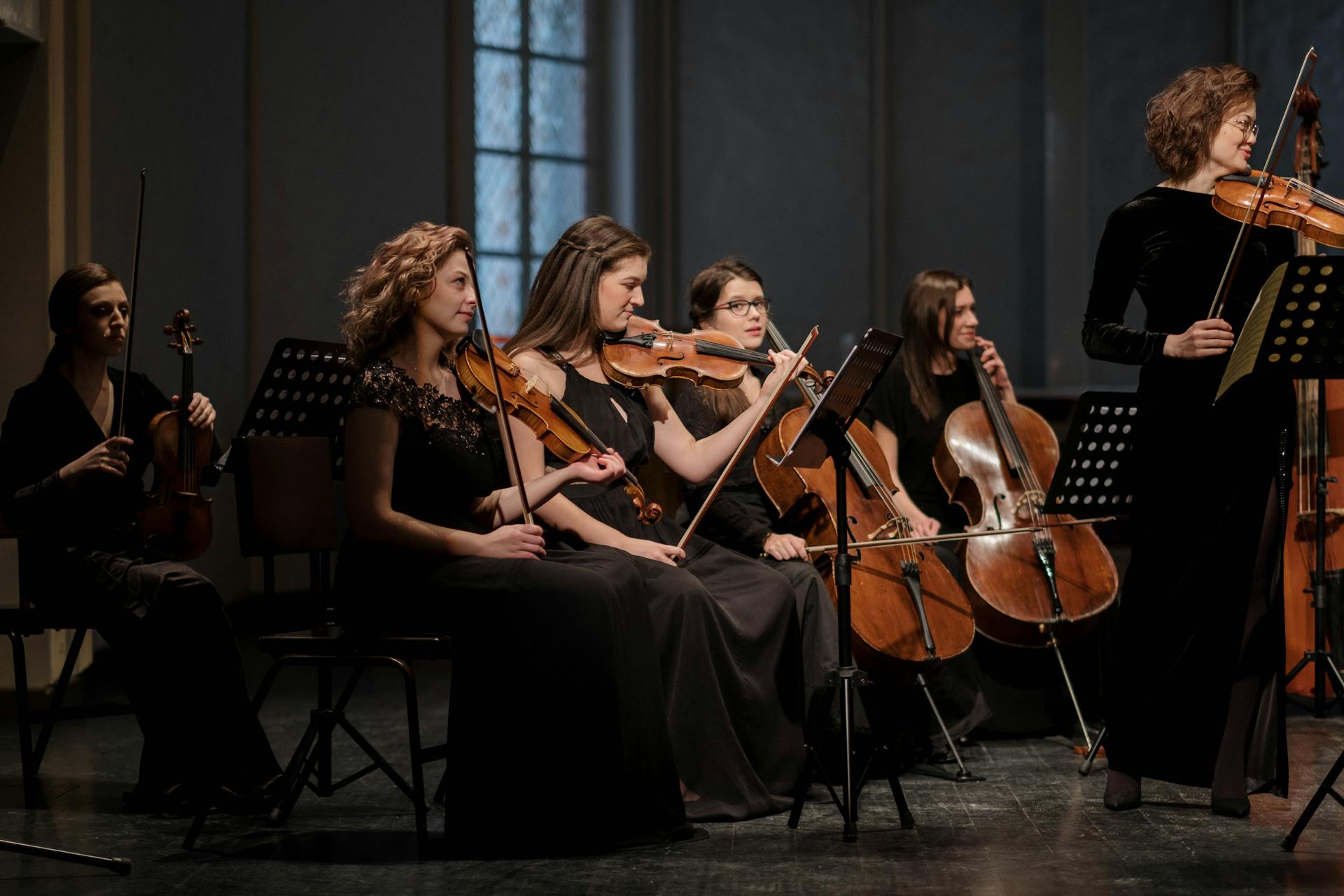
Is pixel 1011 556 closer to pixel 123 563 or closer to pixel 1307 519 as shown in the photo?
pixel 1307 519

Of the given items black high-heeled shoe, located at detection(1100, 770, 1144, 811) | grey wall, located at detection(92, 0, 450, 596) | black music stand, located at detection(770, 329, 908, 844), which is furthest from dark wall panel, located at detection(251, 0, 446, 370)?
black high-heeled shoe, located at detection(1100, 770, 1144, 811)

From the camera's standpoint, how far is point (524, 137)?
6.78 meters

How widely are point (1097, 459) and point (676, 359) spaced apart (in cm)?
102

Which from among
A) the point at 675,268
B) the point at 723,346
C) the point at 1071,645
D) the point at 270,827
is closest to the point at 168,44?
the point at 675,268

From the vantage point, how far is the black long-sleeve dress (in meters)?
3.24

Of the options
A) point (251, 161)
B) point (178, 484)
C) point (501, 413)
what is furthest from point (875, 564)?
point (251, 161)

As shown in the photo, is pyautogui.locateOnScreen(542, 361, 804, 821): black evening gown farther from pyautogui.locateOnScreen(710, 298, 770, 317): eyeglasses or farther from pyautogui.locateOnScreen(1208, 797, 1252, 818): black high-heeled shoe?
pyautogui.locateOnScreen(1208, 797, 1252, 818): black high-heeled shoe

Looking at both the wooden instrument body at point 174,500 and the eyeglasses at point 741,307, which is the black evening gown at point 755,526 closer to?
the eyeglasses at point 741,307

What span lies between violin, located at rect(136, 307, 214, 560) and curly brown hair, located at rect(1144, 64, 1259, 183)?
224cm

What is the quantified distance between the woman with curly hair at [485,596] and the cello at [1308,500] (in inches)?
90.1

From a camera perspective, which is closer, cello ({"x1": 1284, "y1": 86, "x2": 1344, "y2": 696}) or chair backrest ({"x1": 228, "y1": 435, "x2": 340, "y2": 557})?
chair backrest ({"x1": 228, "y1": 435, "x2": 340, "y2": 557})

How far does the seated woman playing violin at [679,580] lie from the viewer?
330cm

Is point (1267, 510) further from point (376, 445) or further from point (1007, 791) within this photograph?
point (376, 445)

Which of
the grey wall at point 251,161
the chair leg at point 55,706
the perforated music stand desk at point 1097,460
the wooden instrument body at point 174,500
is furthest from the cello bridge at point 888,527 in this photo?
the grey wall at point 251,161
